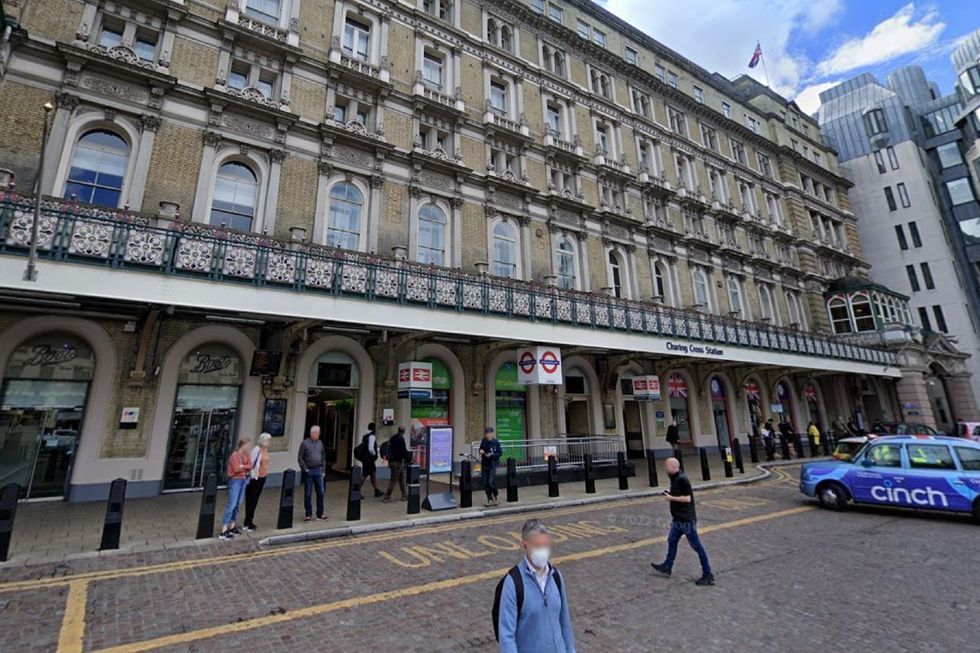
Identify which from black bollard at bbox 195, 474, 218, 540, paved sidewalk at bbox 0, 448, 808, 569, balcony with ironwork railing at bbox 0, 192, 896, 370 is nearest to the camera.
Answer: paved sidewalk at bbox 0, 448, 808, 569

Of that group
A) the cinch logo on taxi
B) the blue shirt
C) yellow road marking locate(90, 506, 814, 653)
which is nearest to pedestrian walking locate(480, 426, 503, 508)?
yellow road marking locate(90, 506, 814, 653)

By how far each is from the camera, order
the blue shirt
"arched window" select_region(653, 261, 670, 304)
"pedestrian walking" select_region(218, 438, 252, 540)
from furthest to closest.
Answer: "arched window" select_region(653, 261, 670, 304) < "pedestrian walking" select_region(218, 438, 252, 540) < the blue shirt

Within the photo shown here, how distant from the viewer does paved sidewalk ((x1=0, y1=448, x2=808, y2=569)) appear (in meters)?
7.21

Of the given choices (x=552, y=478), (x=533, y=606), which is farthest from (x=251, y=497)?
(x=533, y=606)

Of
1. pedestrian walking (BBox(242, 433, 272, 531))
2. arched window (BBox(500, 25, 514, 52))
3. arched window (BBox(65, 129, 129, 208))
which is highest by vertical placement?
arched window (BBox(500, 25, 514, 52))

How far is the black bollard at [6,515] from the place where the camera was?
6477 mm

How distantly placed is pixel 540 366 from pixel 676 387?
36.4 feet

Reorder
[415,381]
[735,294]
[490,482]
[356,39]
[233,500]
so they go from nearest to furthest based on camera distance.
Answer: [233,500] < [490,482] < [415,381] < [356,39] < [735,294]

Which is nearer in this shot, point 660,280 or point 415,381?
point 415,381

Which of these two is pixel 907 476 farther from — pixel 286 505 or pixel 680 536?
pixel 286 505

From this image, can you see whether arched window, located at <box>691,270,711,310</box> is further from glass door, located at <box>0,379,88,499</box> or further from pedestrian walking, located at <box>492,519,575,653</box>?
glass door, located at <box>0,379,88,499</box>

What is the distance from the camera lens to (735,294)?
93.1 feet

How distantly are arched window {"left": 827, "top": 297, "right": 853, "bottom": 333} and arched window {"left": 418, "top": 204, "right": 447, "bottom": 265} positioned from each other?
31104 millimetres

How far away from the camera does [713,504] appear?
38.2ft
